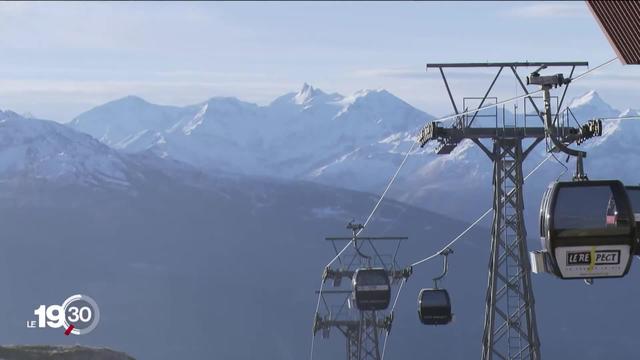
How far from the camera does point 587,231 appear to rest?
98.4ft

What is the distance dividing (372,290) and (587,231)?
5133cm

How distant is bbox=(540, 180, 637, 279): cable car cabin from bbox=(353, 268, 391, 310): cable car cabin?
5026cm

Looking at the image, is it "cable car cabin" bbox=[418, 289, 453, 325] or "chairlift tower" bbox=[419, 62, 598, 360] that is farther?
"cable car cabin" bbox=[418, 289, 453, 325]

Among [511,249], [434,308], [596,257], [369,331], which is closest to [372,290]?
[434,308]

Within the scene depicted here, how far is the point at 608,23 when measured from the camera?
32406 millimetres

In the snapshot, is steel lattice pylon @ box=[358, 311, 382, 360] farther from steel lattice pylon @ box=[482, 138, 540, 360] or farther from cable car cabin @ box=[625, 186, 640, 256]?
cable car cabin @ box=[625, 186, 640, 256]

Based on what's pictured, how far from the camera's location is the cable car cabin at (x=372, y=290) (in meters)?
80.6

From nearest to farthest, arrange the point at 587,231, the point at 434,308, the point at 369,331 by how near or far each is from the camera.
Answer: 1. the point at 587,231
2. the point at 434,308
3. the point at 369,331

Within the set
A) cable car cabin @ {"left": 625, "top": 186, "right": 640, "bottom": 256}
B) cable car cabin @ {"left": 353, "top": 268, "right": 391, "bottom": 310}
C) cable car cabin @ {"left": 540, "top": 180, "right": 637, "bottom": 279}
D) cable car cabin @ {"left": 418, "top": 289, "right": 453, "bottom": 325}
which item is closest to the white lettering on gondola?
cable car cabin @ {"left": 540, "top": 180, "right": 637, "bottom": 279}

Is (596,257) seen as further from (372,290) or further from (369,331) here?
(369,331)

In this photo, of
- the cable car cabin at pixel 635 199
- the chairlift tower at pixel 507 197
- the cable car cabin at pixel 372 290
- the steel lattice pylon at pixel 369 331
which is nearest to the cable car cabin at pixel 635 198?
the cable car cabin at pixel 635 199

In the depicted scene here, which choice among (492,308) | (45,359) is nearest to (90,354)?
(45,359)

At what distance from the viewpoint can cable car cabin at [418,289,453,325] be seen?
216 ft

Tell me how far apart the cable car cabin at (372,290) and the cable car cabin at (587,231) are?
5026 cm
